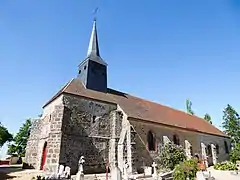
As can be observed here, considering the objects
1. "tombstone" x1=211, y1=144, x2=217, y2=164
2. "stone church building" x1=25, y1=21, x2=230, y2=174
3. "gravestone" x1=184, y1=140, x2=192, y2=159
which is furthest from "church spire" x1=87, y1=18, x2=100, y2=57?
"tombstone" x1=211, y1=144, x2=217, y2=164

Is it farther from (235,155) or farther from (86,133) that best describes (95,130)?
(235,155)

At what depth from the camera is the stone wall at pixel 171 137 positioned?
19.7 meters

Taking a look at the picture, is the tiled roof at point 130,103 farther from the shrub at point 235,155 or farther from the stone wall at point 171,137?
the shrub at point 235,155


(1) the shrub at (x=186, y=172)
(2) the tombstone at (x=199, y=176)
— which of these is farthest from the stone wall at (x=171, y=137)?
(2) the tombstone at (x=199, y=176)

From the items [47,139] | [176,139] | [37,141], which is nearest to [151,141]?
[176,139]

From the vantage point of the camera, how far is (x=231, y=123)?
45.0 m

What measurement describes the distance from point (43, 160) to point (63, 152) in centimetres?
337

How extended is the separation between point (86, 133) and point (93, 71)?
7260 mm

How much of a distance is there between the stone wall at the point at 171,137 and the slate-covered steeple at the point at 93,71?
5.74 metres

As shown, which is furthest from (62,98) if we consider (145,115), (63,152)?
(145,115)

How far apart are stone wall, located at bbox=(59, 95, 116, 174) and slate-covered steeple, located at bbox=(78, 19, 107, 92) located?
262 centimetres

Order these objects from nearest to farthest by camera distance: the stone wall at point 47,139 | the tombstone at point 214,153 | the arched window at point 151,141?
the stone wall at point 47,139 → the arched window at point 151,141 → the tombstone at point 214,153

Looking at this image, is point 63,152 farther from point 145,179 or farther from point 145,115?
point 145,115

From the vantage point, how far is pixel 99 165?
→ 58.2 feet
